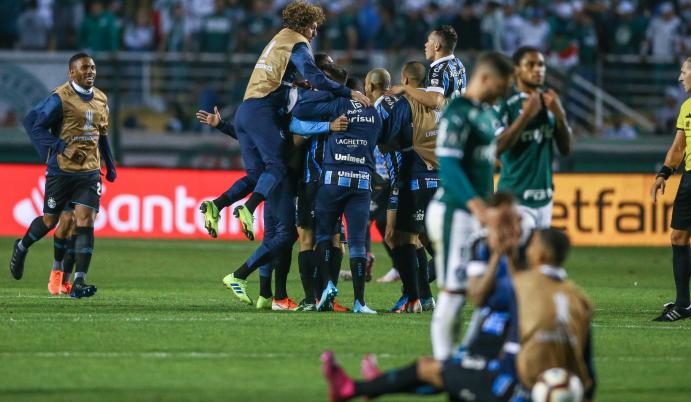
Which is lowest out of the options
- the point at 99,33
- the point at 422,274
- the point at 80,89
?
the point at 422,274

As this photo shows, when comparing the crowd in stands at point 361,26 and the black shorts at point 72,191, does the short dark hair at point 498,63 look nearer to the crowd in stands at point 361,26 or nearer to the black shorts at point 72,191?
the black shorts at point 72,191

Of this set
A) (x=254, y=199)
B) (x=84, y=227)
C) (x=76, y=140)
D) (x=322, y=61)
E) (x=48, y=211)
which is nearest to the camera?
(x=254, y=199)

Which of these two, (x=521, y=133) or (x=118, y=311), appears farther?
(x=118, y=311)

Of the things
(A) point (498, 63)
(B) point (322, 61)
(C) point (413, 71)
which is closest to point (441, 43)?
(C) point (413, 71)

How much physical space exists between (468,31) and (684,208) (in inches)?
554

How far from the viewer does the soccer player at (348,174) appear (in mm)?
11836

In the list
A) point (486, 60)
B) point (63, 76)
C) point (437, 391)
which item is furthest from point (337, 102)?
point (63, 76)

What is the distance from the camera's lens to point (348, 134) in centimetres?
1187

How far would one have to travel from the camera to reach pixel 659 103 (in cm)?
2709

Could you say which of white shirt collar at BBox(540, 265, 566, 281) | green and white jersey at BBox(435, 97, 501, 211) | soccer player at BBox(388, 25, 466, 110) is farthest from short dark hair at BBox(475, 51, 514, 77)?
soccer player at BBox(388, 25, 466, 110)

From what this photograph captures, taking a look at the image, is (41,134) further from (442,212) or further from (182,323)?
(442,212)

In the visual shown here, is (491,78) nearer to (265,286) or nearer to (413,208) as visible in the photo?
(413,208)

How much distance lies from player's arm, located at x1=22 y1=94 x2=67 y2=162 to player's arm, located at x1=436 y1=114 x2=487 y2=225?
667 cm

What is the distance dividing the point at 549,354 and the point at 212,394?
225 cm
